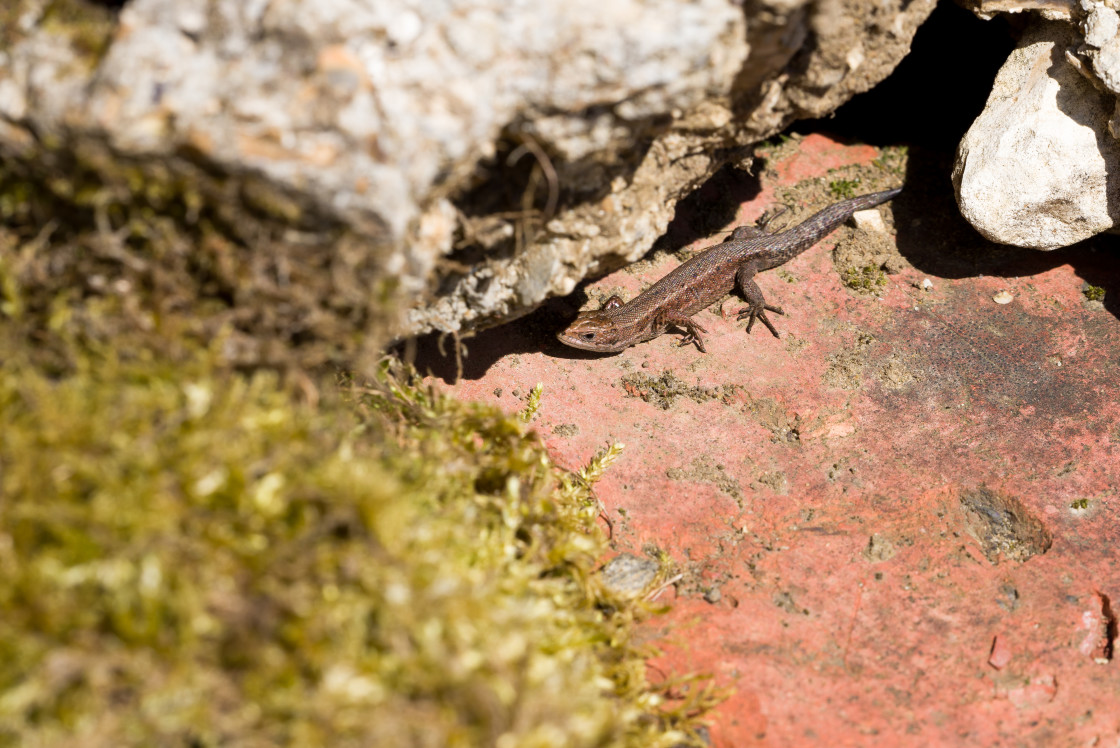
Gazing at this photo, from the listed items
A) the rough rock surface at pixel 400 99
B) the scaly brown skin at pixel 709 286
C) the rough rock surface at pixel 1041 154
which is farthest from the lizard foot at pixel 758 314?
the rough rock surface at pixel 400 99

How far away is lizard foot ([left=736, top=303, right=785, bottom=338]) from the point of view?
568 cm

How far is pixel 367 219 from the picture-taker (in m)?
2.74

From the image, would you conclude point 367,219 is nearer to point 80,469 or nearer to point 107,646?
point 80,469

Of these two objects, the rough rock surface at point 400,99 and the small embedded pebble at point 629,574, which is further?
the small embedded pebble at point 629,574

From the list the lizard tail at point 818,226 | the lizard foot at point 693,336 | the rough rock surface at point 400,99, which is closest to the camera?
the rough rock surface at point 400,99

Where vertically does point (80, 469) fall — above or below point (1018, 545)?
above

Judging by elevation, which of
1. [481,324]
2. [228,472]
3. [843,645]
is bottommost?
[843,645]

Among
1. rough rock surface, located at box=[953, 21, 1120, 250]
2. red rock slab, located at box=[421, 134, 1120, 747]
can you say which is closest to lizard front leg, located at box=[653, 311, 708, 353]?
red rock slab, located at box=[421, 134, 1120, 747]

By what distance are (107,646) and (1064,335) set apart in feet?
19.1

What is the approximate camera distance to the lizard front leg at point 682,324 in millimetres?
5688

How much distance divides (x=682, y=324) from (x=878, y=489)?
192 centimetres

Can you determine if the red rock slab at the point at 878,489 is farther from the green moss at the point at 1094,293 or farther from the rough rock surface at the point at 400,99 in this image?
the rough rock surface at the point at 400,99

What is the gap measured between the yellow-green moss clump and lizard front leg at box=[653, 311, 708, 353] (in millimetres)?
3186

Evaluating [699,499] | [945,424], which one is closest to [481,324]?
[699,499]
